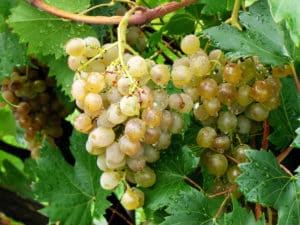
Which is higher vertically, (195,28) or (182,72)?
(182,72)

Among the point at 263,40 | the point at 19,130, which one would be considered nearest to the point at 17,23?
the point at 263,40

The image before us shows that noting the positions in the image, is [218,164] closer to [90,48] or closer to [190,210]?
[190,210]

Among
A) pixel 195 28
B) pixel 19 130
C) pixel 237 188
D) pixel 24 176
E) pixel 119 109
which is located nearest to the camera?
pixel 119 109

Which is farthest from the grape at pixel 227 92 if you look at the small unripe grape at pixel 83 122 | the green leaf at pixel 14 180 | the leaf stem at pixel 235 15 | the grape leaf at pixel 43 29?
the green leaf at pixel 14 180

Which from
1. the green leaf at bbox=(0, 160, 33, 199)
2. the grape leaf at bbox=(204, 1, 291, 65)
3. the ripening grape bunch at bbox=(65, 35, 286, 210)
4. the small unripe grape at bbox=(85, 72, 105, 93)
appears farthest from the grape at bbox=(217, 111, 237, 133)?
the green leaf at bbox=(0, 160, 33, 199)

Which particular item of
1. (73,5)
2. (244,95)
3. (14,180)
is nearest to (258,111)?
(244,95)

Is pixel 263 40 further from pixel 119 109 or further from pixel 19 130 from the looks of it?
pixel 19 130

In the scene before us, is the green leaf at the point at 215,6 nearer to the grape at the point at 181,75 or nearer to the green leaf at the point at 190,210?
the grape at the point at 181,75

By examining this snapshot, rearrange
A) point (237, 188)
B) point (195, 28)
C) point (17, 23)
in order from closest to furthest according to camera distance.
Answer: point (237, 188)
point (17, 23)
point (195, 28)
